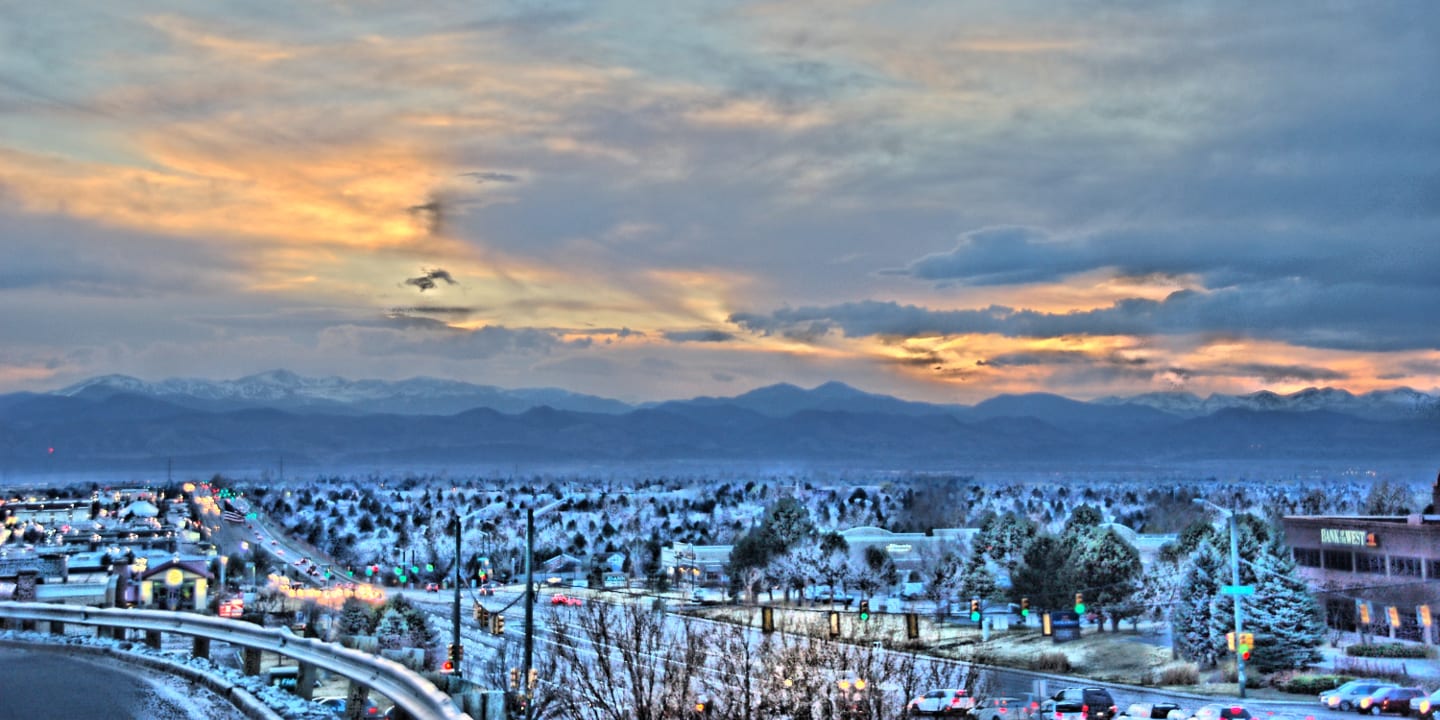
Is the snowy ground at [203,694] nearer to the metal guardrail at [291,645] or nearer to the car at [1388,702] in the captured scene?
the metal guardrail at [291,645]

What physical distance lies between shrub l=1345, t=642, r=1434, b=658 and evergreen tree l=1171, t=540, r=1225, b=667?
6.41 meters

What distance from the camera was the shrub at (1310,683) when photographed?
54.8 meters

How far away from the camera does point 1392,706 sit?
157 feet

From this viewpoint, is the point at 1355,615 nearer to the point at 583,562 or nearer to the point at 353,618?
the point at 353,618

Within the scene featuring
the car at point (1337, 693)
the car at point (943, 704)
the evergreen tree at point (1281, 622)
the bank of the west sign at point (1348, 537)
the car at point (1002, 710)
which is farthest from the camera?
the bank of the west sign at point (1348, 537)

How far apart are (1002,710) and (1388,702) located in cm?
1330

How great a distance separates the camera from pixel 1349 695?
4988 cm

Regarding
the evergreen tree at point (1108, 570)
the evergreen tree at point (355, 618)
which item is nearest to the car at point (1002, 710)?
the evergreen tree at point (1108, 570)

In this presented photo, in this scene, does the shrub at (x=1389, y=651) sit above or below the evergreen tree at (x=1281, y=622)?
below

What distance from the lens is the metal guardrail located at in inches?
714

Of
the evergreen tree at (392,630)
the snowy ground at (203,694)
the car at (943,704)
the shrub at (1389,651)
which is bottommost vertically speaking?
the shrub at (1389,651)

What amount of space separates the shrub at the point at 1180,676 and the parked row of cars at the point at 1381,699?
26.5ft

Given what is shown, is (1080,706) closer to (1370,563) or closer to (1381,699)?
(1381,699)

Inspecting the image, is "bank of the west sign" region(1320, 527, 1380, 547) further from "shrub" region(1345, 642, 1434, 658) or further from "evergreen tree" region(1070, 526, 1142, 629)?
"evergreen tree" region(1070, 526, 1142, 629)
